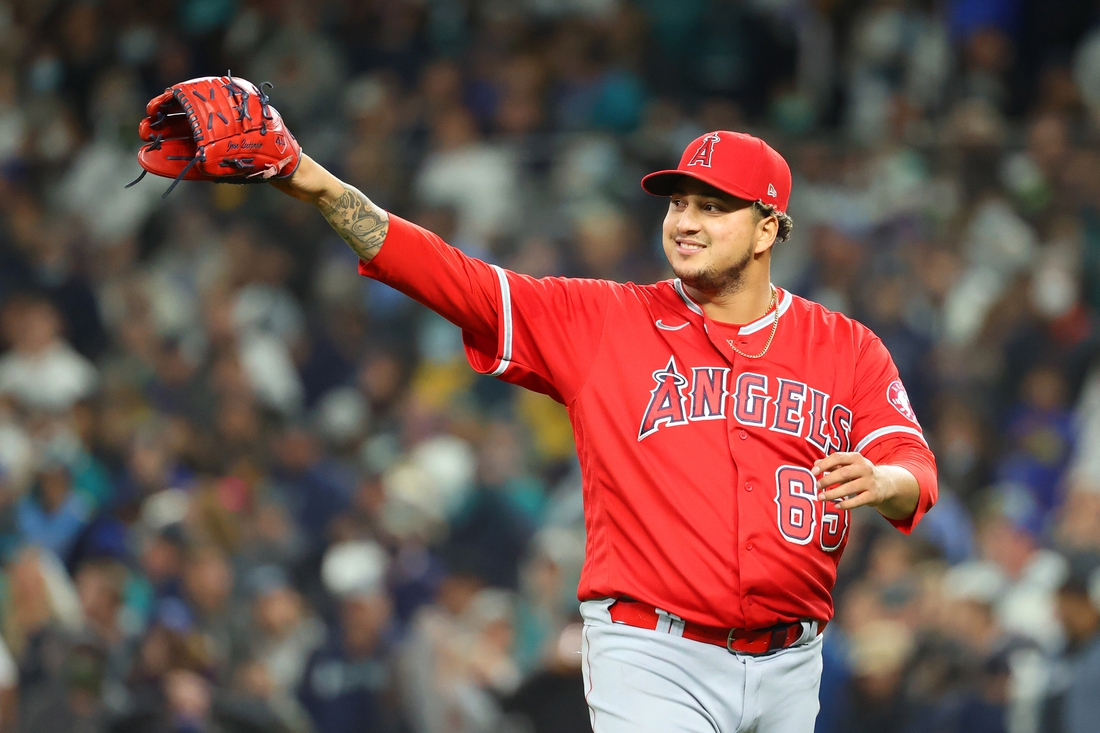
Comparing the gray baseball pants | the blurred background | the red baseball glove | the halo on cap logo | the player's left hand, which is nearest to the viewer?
the player's left hand

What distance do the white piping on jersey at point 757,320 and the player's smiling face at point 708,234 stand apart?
3.7 inches

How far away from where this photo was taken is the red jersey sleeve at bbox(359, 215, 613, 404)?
3152 mm

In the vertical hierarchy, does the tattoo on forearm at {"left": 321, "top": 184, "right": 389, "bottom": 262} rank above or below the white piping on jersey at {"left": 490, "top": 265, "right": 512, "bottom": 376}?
above

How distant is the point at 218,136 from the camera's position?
9.84ft

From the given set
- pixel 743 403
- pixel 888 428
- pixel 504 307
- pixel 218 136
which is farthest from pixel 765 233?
pixel 218 136

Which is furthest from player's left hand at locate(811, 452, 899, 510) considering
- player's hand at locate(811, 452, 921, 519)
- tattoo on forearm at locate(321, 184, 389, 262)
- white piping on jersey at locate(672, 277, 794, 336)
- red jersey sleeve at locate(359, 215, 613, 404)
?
tattoo on forearm at locate(321, 184, 389, 262)

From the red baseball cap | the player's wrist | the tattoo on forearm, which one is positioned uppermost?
the red baseball cap

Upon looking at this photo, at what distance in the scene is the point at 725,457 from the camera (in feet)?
10.5

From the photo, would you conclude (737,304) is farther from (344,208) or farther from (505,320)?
(344,208)

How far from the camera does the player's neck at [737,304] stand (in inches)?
134

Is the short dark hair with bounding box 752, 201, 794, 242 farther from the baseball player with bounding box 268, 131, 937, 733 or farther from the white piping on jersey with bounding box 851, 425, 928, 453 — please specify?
the white piping on jersey with bounding box 851, 425, 928, 453

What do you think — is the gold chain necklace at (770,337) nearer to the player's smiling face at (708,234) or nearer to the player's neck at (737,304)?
the player's neck at (737,304)

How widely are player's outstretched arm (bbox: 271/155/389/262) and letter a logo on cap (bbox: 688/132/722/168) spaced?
724mm

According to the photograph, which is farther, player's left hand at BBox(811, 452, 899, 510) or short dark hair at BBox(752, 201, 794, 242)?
short dark hair at BBox(752, 201, 794, 242)
